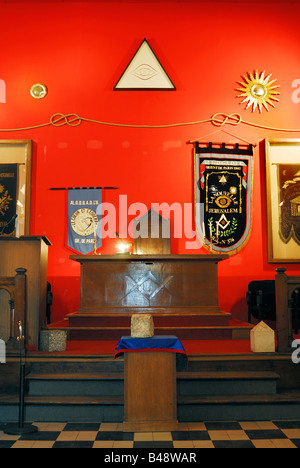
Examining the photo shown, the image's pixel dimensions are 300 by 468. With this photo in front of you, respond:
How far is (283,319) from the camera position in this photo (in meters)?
4.83

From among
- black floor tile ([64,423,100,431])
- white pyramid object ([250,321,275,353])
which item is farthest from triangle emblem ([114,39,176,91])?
black floor tile ([64,423,100,431])

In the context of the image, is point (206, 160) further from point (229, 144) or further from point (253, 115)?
point (253, 115)

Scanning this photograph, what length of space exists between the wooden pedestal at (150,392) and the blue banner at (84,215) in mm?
3796

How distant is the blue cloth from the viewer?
153 inches

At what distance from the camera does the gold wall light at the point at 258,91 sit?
782cm

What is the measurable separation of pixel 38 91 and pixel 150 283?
391 centimetres

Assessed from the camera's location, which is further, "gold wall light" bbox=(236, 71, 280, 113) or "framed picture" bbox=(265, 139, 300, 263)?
"gold wall light" bbox=(236, 71, 280, 113)

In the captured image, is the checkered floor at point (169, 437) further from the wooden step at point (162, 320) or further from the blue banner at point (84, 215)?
the blue banner at point (84, 215)

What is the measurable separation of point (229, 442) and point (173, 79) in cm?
604

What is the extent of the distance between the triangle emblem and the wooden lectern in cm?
375

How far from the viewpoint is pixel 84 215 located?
7547mm

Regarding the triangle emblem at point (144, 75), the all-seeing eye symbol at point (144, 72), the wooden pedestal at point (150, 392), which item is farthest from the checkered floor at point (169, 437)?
the all-seeing eye symbol at point (144, 72)

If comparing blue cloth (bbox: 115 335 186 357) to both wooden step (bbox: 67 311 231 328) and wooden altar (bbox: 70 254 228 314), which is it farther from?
wooden altar (bbox: 70 254 228 314)

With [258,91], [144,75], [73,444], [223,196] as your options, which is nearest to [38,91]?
[144,75]
